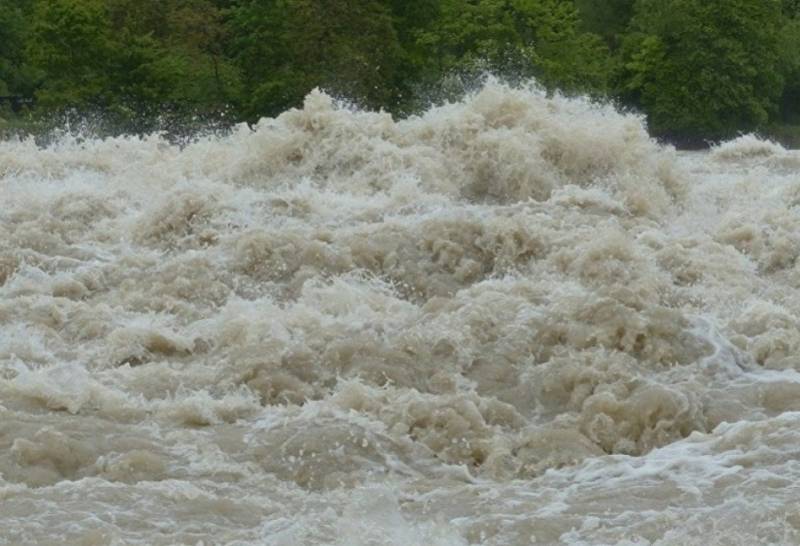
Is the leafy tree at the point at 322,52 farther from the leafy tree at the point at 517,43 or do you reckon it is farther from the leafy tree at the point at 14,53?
the leafy tree at the point at 14,53

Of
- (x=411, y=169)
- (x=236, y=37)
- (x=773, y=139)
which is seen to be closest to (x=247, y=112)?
(x=236, y=37)

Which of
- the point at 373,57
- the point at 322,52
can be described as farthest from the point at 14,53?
the point at 373,57

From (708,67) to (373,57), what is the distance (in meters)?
10.2

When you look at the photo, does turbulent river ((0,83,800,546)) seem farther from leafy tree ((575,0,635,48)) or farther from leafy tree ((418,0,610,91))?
leafy tree ((575,0,635,48))

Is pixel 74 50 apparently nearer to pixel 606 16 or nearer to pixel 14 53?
pixel 14 53

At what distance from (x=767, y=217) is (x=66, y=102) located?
19.9 metres

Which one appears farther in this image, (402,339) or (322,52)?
(322,52)

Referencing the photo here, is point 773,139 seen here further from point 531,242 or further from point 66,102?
point 531,242

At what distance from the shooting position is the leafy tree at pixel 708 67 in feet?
119

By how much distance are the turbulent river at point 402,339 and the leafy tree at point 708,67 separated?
20.0 m

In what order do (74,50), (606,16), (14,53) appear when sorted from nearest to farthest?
(74,50) → (14,53) → (606,16)

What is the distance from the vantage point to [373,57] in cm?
3130

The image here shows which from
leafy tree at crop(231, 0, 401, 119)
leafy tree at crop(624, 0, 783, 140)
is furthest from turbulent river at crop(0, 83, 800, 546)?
leafy tree at crop(624, 0, 783, 140)

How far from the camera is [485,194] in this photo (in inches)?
615
